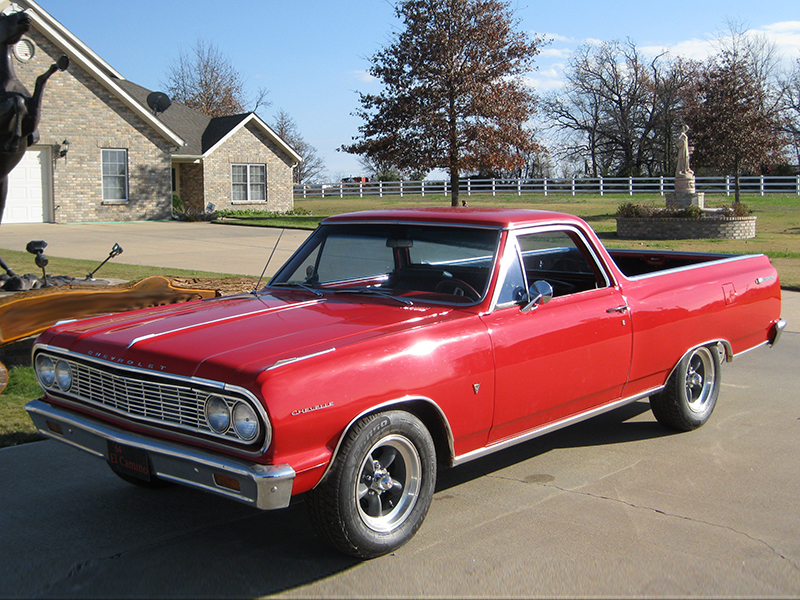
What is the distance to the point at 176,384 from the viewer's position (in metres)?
3.57

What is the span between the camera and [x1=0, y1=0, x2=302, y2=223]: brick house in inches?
1006

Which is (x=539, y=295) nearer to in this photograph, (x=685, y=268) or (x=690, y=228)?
(x=685, y=268)

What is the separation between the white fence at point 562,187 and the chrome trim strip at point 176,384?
4293 centimetres

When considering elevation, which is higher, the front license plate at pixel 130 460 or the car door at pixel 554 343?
the car door at pixel 554 343

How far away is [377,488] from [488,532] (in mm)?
702

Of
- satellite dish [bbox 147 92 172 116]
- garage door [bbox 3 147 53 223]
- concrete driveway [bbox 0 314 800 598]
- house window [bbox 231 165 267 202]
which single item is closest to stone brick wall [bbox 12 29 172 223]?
garage door [bbox 3 147 53 223]

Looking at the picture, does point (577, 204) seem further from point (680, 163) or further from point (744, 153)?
point (680, 163)

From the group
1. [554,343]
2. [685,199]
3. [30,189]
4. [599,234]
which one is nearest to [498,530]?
[554,343]

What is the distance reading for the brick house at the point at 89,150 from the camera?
25562mm

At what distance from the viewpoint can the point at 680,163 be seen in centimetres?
2694

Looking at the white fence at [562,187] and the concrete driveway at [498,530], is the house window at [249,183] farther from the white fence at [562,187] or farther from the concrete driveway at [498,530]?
the concrete driveway at [498,530]

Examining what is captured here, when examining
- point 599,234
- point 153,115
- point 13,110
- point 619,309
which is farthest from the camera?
point 153,115

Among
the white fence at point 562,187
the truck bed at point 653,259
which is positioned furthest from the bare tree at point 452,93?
the truck bed at point 653,259

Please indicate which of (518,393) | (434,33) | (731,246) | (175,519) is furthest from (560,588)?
(434,33)
